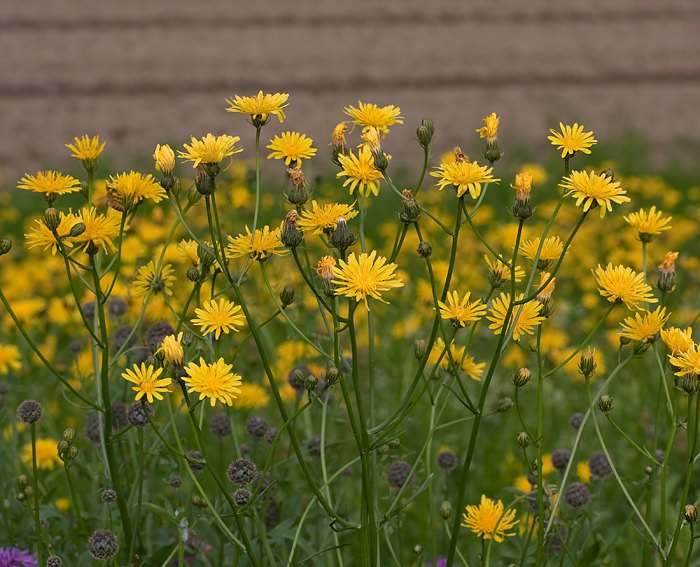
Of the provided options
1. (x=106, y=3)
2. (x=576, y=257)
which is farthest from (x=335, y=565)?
(x=106, y=3)

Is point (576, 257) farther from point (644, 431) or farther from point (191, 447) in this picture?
point (191, 447)

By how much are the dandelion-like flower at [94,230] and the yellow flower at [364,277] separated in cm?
43

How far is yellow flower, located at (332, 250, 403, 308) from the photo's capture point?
50.2 inches

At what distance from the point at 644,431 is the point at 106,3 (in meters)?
6.40

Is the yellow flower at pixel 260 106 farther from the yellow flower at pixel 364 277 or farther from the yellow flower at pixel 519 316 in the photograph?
the yellow flower at pixel 519 316

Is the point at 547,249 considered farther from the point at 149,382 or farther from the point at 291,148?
the point at 149,382

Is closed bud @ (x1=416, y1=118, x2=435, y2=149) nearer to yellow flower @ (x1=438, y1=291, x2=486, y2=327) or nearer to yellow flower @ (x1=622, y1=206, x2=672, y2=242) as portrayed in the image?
yellow flower @ (x1=438, y1=291, x2=486, y2=327)

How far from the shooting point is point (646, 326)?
57.6 inches

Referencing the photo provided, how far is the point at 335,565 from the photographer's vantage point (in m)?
1.85

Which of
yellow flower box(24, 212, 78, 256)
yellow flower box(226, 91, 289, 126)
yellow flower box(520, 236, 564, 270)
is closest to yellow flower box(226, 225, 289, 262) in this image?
yellow flower box(226, 91, 289, 126)

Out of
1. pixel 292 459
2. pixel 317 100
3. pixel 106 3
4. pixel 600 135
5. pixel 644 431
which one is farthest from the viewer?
pixel 106 3

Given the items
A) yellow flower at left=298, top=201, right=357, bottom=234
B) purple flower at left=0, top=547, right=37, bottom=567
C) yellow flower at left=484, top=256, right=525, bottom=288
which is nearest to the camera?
yellow flower at left=298, top=201, right=357, bottom=234

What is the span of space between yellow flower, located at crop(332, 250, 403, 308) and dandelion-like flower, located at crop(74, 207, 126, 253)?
43 centimetres

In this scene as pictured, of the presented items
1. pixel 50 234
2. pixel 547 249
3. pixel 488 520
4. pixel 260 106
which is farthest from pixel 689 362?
pixel 50 234
